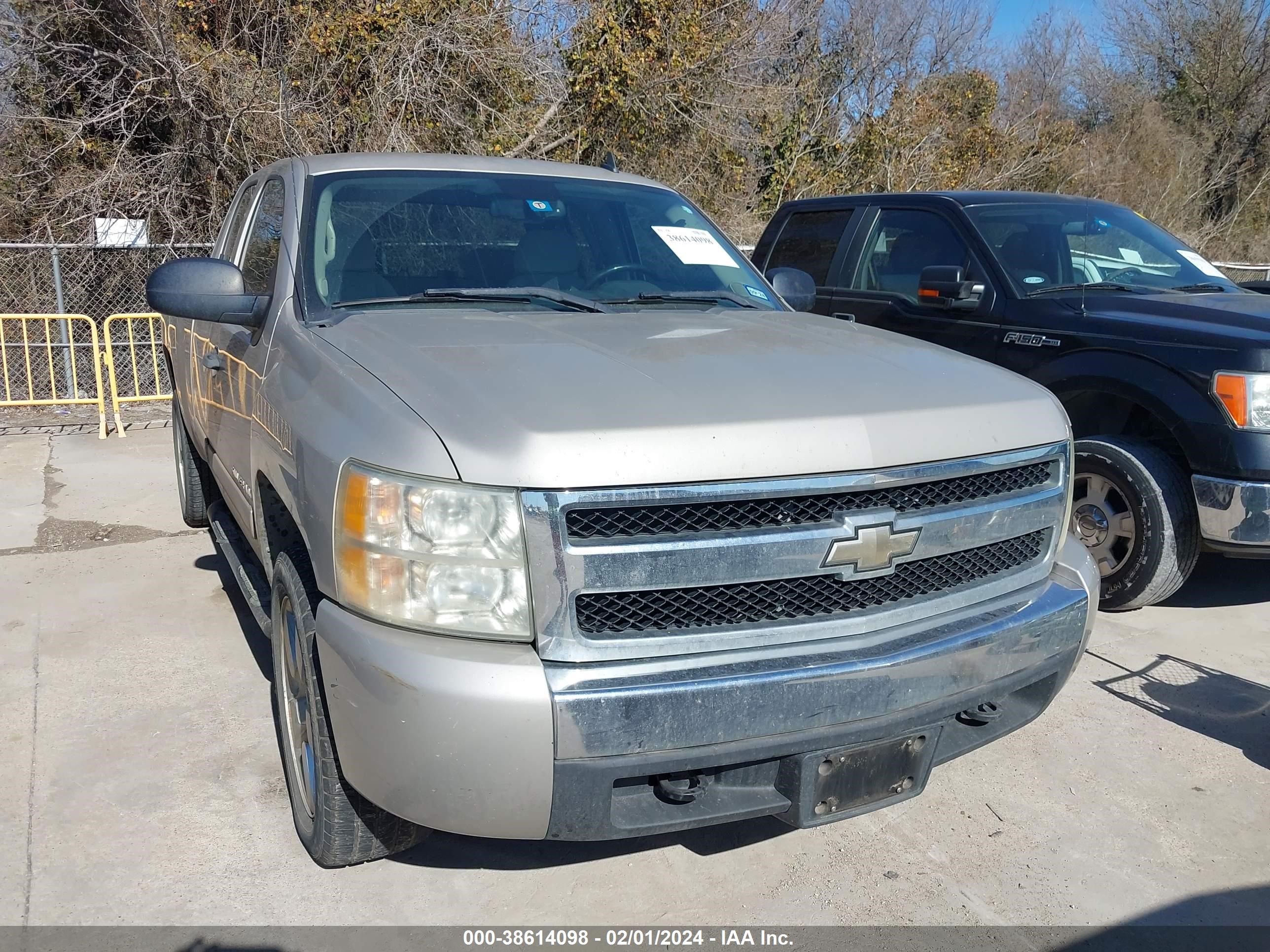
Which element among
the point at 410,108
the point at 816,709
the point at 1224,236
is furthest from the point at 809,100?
the point at 816,709

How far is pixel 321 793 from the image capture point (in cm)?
266

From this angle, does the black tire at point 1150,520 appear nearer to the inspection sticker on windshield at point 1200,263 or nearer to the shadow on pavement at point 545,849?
the inspection sticker on windshield at point 1200,263

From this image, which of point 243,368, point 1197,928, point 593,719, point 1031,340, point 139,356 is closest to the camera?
point 593,719

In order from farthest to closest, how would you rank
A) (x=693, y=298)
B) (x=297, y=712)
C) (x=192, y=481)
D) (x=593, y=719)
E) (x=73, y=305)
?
(x=73, y=305)
(x=192, y=481)
(x=693, y=298)
(x=297, y=712)
(x=593, y=719)

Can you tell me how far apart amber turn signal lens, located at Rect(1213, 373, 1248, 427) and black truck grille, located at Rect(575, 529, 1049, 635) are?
2.40m

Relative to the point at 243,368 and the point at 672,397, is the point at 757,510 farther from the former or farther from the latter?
the point at 243,368

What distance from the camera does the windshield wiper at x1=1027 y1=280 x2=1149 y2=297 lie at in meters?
5.46

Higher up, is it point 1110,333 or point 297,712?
point 1110,333

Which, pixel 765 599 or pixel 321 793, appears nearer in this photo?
pixel 765 599

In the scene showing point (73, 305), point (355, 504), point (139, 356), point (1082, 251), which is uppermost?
point (1082, 251)

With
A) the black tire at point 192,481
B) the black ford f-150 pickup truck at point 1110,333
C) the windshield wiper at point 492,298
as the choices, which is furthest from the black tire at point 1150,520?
the black tire at point 192,481

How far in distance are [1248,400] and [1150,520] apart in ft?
2.14

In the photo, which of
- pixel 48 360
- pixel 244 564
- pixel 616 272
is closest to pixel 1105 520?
pixel 616 272

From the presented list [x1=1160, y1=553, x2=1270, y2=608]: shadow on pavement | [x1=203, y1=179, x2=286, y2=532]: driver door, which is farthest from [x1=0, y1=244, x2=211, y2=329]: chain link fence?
[x1=1160, y1=553, x2=1270, y2=608]: shadow on pavement
